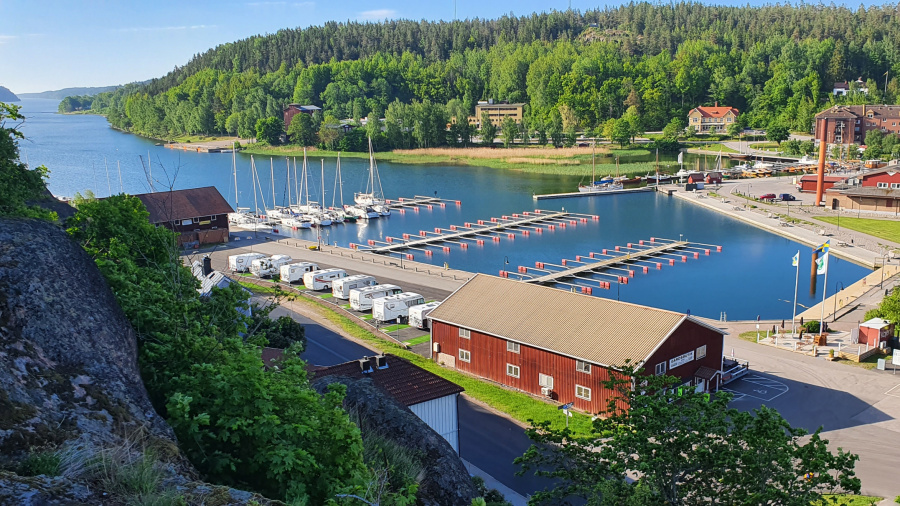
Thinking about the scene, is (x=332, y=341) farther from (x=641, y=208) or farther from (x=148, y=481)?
(x=641, y=208)

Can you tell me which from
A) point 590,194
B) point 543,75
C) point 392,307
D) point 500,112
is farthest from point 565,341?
point 543,75

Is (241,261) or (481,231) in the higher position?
(241,261)

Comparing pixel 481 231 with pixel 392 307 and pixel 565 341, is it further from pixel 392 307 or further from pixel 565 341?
pixel 565 341

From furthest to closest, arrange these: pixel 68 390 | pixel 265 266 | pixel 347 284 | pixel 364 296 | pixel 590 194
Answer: pixel 590 194 < pixel 265 266 < pixel 347 284 < pixel 364 296 < pixel 68 390

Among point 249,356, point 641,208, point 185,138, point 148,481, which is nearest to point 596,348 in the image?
point 249,356

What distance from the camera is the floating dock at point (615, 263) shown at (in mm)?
41875

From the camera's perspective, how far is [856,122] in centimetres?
10306

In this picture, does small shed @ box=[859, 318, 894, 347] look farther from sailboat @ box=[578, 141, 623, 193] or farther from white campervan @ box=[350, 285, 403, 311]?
sailboat @ box=[578, 141, 623, 193]

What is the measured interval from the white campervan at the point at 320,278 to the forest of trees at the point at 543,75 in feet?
249

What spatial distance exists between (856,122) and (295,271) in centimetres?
9279

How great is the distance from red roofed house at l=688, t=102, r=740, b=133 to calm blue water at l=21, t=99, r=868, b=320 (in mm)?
44892

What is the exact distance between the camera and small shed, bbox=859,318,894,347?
26906 mm

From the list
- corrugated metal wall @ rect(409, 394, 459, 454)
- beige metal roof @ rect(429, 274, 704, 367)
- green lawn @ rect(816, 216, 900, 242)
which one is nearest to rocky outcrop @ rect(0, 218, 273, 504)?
corrugated metal wall @ rect(409, 394, 459, 454)

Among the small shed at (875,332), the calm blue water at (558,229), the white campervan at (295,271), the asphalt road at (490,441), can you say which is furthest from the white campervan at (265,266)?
the small shed at (875,332)
